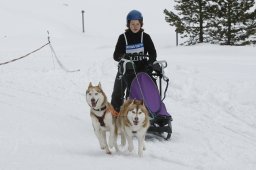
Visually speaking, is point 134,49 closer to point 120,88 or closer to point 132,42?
point 132,42

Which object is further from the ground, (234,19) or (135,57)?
(234,19)

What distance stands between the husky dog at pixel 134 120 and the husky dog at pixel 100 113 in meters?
0.16

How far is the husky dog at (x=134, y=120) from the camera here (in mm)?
6094

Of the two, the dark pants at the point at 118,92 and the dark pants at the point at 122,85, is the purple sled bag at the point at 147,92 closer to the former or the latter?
the dark pants at the point at 122,85

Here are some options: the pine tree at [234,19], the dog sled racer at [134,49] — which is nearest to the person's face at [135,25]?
the dog sled racer at [134,49]

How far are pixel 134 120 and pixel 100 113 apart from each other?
1.49ft

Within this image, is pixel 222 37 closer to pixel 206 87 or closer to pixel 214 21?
pixel 214 21

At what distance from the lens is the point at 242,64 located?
15461mm

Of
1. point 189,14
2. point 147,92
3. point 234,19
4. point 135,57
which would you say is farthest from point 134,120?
point 189,14

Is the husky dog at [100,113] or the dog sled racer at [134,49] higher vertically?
the dog sled racer at [134,49]

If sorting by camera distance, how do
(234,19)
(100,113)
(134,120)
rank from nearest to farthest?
(134,120), (100,113), (234,19)

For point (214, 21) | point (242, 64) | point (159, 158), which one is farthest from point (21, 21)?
point (159, 158)

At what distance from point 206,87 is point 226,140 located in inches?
165

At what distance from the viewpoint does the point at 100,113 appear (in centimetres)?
622
